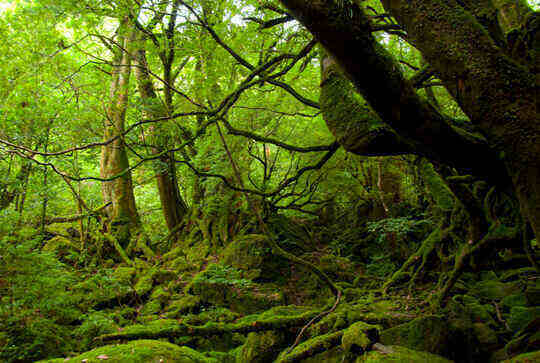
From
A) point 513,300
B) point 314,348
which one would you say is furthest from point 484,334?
point 314,348

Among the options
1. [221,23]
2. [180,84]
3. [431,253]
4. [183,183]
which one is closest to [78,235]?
[183,183]

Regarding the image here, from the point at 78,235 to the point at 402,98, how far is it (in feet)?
35.1

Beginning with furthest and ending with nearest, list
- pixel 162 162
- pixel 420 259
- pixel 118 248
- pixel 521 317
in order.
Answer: pixel 162 162 < pixel 118 248 < pixel 420 259 < pixel 521 317

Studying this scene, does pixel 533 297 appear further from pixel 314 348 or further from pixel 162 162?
pixel 162 162

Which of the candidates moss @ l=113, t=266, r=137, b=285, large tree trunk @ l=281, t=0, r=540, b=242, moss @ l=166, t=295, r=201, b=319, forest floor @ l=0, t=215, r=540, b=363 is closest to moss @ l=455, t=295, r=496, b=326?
forest floor @ l=0, t=215, r=540, b=363

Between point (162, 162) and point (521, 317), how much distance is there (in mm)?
8274

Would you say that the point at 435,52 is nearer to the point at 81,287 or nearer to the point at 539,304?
the point at 539,304

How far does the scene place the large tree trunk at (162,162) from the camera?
315 inches

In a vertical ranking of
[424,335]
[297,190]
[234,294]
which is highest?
[297,190]

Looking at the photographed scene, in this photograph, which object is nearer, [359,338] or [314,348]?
[359,338]

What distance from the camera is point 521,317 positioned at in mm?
2861

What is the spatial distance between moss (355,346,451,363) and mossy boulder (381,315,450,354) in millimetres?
428

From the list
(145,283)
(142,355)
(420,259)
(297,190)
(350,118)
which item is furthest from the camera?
(297,190)

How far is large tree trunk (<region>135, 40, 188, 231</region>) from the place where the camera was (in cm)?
799
